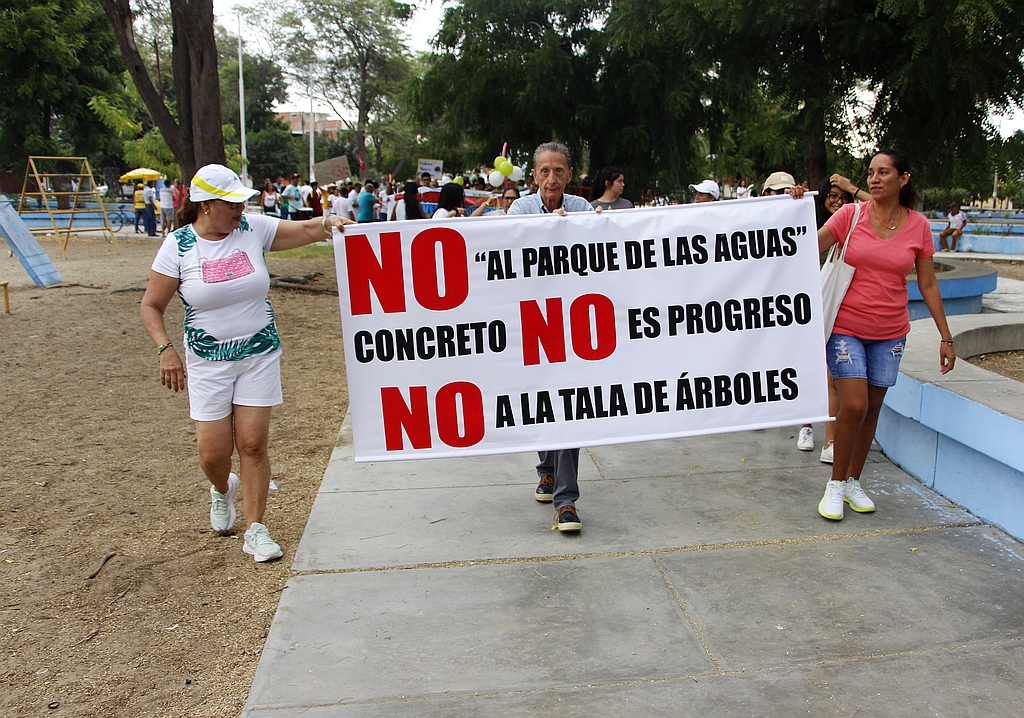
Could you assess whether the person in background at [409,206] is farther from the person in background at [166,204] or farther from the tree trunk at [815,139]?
the person in background at [166,204]

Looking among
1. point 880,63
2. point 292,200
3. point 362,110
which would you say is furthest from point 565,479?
point 362,110

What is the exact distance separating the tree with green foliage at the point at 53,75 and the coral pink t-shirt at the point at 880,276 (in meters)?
28.1

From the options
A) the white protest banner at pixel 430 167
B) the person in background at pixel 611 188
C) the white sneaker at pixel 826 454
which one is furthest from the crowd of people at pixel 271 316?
the white protest banner at pixel 430 167

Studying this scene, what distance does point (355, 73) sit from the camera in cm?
5912

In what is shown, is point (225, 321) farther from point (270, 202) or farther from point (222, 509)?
point (270, 202)

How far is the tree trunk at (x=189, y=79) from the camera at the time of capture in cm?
1055

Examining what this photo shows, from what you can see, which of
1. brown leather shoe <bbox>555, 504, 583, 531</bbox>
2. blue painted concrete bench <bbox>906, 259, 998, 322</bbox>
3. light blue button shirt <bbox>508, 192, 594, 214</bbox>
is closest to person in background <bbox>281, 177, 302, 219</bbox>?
blue painted concrete bench <bbox>906, 259, 998, 322</bbox>

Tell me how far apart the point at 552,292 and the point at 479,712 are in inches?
78.5

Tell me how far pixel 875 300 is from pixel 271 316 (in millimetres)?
2884

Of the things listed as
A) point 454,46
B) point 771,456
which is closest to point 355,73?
point 454,46

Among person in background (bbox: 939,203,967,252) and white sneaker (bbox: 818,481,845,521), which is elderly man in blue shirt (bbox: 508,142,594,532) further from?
person in background (bbox: 939,203,967,252)

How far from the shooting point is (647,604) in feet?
12.3

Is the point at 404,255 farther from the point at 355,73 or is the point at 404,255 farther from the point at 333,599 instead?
the point at 355,73

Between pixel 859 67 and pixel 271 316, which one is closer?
pixel 271 316
